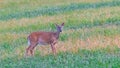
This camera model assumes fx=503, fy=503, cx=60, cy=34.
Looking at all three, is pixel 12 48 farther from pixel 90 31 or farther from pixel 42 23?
pixel 42 23

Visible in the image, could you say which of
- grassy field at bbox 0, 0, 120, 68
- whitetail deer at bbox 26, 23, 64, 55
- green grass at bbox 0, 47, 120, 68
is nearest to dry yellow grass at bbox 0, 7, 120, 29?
grassy field at bbox 0, 0, 120, 68

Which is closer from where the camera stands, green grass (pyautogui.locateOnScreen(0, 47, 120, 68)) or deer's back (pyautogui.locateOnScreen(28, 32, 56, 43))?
green grass (pyautogui.locateOnScreen(0, 47, 120, 68))

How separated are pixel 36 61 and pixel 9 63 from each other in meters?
0.68

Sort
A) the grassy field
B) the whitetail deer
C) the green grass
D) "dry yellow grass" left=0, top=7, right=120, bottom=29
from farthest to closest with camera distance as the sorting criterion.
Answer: "dry yellow grass" left=0, top=7, right=120, bottom=29 → the whitetail deer → the grassy field → the green grass

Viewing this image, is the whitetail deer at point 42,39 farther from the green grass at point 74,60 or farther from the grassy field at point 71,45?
the green grass at point 74,60

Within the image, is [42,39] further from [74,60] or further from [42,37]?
[74,60]

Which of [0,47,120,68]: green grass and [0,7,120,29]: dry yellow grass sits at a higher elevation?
[0,47,120,68]: green grass

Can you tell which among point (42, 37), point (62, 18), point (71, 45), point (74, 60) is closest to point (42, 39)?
point (42, 37)

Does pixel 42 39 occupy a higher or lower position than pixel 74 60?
higher

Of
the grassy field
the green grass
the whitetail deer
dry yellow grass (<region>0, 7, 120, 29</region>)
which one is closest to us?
the green grass

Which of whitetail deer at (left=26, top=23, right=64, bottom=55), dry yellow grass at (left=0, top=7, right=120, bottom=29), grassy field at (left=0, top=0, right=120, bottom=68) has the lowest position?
dry yellow grass at (left=0, top=7, right=120, bottom=29)

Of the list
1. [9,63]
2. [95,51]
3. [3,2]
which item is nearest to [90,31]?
[95,51]

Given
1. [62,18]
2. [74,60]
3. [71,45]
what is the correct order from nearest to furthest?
[74,60] → [71,45] → [62,18]

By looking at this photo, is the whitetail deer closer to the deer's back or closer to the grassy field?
the deer's back
